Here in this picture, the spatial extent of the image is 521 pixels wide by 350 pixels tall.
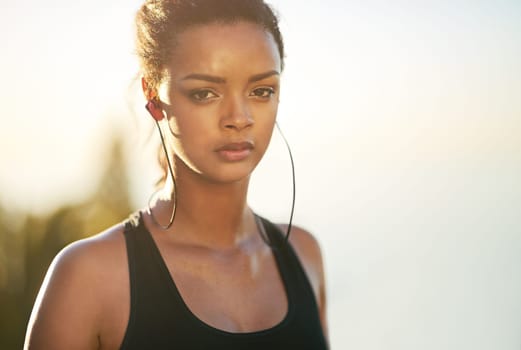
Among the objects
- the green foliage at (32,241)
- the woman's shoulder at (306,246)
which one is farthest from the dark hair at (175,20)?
the green foliage at (32,241)

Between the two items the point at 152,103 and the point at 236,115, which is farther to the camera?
the point at 152,103

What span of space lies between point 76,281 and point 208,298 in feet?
1.50

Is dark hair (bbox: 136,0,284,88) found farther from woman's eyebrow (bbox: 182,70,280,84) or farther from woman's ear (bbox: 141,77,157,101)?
woman's eyebrow (bbox: 182,70,280,84)

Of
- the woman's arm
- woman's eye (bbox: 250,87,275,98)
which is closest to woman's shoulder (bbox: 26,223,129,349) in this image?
the woman's arm

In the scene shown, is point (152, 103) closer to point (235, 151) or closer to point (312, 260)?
point (235, 151)

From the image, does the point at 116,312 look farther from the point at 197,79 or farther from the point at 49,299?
the point at 197,79

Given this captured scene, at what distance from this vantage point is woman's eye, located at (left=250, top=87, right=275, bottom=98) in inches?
99.0

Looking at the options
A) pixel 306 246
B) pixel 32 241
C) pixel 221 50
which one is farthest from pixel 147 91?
pixel 32 241

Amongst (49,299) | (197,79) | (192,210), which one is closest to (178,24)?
(197,79)

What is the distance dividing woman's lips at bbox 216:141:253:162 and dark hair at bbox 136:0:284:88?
33 cm

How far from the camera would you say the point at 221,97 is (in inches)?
96.3

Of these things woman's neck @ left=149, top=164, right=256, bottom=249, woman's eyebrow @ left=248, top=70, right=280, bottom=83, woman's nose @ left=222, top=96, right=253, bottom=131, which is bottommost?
woman's neck @ left=149, top=164, right=256, bottom=249

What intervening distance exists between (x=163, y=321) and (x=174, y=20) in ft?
3.18

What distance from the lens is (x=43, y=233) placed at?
9.38m
